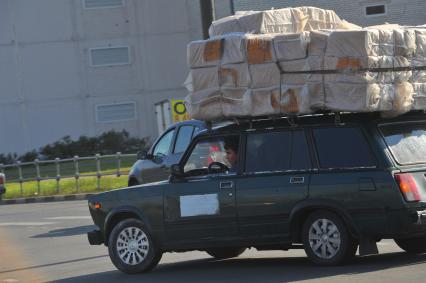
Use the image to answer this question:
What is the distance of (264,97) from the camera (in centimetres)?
1012

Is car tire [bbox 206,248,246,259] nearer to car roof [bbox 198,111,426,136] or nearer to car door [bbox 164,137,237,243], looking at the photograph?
car door [bbox 164,137,237,243]

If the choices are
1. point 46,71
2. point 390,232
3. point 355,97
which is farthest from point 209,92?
point 46,71

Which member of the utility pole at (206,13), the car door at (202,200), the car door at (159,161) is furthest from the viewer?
the car door at (159,161)

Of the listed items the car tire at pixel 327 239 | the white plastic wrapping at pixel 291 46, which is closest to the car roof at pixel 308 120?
the white plastic wrapping at pixel 291 46

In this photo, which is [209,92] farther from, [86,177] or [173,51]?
[173,51]

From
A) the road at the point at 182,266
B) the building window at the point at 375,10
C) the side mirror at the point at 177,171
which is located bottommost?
the road at the point at 182,266

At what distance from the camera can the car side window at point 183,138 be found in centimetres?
1619

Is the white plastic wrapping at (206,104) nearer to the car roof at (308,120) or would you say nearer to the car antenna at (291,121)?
the car roof at (308,120)

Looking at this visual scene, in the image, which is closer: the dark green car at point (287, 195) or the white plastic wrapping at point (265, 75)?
the dark green car at point (287, 195)

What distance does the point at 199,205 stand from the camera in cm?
1055

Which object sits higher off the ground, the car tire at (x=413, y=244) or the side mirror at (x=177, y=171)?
the side mirror at (x=177, y=171)

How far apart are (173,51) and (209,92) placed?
113 ft

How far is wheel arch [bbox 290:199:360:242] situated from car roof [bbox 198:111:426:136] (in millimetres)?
932

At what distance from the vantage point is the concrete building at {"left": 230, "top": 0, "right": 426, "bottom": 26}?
39688 millimetres
